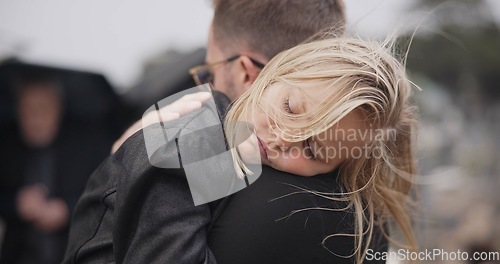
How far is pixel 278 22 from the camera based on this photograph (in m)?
1.95

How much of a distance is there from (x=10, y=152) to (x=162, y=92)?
3.81ft

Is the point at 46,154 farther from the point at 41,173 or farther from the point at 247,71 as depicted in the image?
the point at 247,71

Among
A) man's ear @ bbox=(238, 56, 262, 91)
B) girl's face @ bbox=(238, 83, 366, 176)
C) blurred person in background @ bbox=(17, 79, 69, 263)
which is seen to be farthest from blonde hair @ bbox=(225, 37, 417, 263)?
blurred person in background @ bbox=(17, 79, 69, 263)

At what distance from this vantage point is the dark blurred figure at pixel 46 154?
11.1 feet

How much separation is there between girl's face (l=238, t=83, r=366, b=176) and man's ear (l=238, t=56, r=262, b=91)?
1.42 feet

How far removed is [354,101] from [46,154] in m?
2.84

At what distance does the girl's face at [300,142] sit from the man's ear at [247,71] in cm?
43

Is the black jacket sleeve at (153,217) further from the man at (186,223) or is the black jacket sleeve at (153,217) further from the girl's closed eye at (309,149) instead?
the girl's closed eye at (309,149)

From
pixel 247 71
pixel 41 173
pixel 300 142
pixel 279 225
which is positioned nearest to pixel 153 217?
pixel 279 225

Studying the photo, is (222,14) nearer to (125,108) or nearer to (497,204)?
(125,108)

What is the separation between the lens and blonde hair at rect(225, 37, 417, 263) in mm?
1367

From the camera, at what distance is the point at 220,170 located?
4.20 ft

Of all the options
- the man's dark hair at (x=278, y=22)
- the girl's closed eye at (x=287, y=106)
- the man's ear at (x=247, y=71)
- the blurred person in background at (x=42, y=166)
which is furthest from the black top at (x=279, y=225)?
the blurred person in background at (x=42, y=166)

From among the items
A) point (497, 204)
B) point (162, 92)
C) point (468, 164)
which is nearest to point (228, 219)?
point (162, 92)
